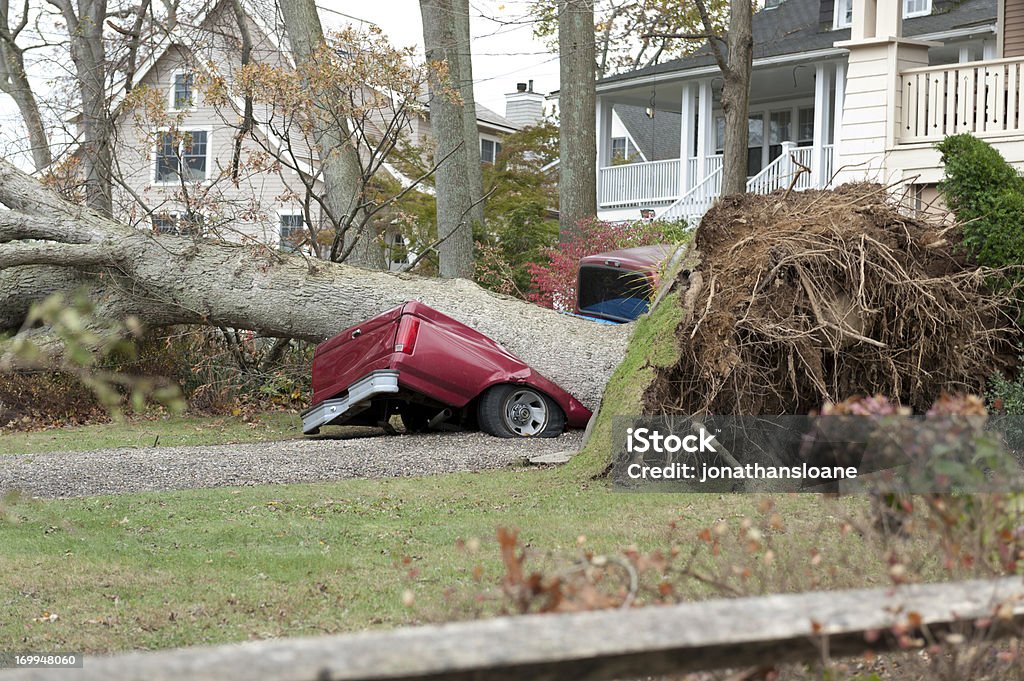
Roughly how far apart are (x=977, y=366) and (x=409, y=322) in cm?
565

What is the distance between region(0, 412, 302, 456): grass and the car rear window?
427 cm

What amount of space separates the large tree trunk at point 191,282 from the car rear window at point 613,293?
3.83 feet

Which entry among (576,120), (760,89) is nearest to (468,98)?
(576,120)

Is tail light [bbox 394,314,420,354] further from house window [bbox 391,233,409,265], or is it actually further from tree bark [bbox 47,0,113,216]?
house window [bbox 391,233,409,265]

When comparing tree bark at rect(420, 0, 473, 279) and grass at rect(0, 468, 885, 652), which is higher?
tree bark at rect(420, 0, 473, 279)

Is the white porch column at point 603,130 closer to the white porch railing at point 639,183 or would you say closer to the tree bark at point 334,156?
the white porch railing at point 639,183

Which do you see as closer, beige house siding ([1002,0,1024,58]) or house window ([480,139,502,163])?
beige house siding ([1002,0,1024,58])

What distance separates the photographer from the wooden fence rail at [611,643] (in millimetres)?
1979

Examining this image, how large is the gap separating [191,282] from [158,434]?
2363 millimetres

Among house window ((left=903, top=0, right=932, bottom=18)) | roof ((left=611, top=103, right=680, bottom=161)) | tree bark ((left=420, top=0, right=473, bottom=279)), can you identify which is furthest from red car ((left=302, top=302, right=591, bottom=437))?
roof ((left=611, top=103, right=680, bottom=161))

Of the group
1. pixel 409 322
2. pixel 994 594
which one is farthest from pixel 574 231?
pixel 994 594

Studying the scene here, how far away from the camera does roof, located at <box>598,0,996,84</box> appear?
81.8 feet

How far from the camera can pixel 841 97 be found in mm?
25438

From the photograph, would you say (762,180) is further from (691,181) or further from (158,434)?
(158,434)
